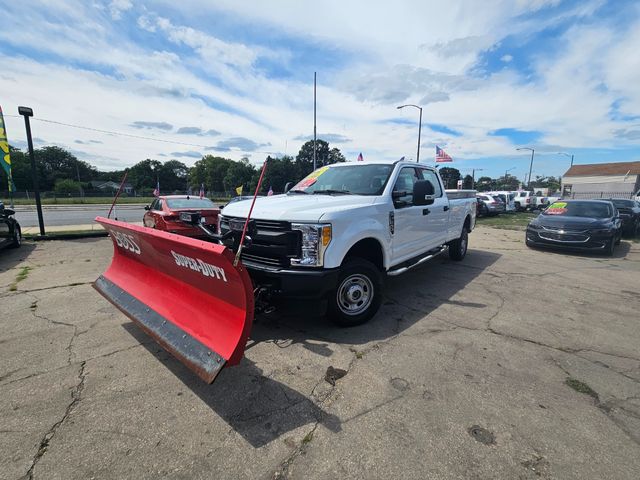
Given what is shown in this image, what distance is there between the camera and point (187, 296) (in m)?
3.32

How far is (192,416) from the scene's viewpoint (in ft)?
8.36

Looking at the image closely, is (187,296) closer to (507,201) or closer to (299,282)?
(299,282)

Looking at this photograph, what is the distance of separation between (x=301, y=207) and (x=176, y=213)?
6.54m

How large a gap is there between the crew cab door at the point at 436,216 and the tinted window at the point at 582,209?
240 inches

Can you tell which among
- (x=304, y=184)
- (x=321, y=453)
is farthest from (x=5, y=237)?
(x=321, y=453)

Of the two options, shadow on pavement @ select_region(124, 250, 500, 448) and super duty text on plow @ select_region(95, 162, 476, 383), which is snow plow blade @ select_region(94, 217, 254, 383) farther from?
shadow on pavement @ select_region(124, 250, 500, 448)

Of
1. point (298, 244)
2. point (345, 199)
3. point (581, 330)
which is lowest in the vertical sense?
point (581, 330)

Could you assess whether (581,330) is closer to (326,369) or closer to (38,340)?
(326,369)

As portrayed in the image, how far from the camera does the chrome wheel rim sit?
3.92m

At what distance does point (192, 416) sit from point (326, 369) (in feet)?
4.00

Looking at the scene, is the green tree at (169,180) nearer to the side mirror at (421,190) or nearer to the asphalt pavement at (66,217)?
the asphalt pavement at (66,217)

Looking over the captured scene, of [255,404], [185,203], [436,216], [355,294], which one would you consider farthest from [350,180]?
[185,203]

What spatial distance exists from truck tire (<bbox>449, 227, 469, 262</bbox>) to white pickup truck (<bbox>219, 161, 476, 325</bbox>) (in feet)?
7.79

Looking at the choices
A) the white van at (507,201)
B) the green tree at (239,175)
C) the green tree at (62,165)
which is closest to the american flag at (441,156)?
the white van at (507,201)
